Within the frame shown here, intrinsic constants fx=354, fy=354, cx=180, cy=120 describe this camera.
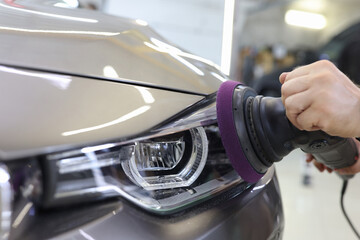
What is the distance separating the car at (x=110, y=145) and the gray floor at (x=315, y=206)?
987 mm

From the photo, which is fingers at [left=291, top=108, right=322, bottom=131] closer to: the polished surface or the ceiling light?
the polished surface

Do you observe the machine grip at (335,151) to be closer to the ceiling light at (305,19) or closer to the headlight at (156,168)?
the headlight at (156,168)

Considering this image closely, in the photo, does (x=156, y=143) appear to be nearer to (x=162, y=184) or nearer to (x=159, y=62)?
(x=162, y=184)

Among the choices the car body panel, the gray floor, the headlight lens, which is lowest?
the gray floor

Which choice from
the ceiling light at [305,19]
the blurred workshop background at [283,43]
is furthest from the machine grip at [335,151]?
the ceiling light at [305,19]

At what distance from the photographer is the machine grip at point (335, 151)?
0.74m

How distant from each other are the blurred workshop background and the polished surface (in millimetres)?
762

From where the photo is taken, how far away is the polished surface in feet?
1.76

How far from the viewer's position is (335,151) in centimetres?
83

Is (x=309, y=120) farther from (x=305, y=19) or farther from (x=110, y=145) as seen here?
(x=305, y=19)

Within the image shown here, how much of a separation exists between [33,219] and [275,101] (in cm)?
50

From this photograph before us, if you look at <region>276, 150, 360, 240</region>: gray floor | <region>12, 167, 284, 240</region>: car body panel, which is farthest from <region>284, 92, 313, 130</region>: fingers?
<region>276, 150, 360, 240</region>: gray floor

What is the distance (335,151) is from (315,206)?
5.19 feet

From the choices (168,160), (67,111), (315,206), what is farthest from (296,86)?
(315,206)
